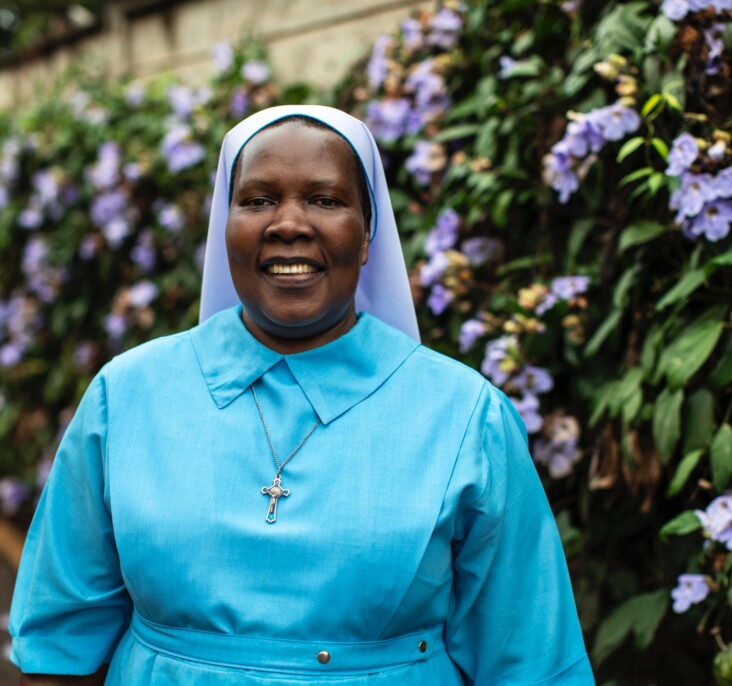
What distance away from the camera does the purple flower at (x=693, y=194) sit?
2055mm

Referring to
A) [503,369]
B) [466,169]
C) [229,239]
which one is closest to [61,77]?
[466,169]

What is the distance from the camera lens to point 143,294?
413 cm

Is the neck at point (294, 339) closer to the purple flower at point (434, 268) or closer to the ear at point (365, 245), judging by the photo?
the ear at point (365, 245)

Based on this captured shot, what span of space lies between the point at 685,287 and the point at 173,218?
241 centimetres

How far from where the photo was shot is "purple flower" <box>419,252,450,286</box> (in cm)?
267

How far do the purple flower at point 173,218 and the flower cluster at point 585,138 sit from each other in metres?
1.97

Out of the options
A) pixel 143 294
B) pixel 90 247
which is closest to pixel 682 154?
pixel 143 294

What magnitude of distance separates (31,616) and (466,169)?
1.66 meters

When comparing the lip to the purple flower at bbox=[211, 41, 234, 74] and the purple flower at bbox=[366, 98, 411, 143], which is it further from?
the purple flower at bbox=[211, 41, 234, 74]

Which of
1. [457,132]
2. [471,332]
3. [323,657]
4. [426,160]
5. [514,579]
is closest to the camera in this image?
[323,657]

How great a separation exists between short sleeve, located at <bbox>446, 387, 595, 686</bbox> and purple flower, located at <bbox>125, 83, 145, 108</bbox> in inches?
142

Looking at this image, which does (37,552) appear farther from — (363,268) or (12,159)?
(12,159)

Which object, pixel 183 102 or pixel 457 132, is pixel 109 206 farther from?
pixel 457 132

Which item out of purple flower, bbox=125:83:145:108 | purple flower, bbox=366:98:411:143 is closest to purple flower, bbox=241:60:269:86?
purple flower, bbox=125:83:145:108
